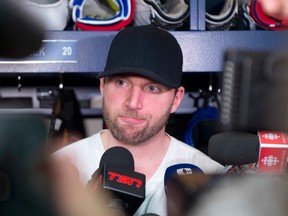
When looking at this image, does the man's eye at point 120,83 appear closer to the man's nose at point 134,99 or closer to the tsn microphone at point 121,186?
the man's nose at point 134,99

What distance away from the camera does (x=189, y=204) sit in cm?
31

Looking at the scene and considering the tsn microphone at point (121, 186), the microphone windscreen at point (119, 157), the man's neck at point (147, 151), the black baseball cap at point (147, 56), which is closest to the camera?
the tsn microphone at point (121, 186)

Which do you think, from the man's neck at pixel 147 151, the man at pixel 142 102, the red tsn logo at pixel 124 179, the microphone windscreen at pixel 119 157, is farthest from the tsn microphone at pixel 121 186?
the man's neck at pixel 147 151

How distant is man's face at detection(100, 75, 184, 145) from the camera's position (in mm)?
1053

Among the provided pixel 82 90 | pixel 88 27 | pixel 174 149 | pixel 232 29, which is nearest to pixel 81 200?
pixel 174 149

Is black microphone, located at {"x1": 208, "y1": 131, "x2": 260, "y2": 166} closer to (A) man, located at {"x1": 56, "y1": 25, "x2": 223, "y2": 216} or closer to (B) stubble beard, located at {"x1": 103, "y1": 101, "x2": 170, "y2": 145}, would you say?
(A) man, located at {"x1": 56, "y1": 25, "x2": 223, "y2": 216}

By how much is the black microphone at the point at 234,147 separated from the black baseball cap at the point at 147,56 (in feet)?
1.72

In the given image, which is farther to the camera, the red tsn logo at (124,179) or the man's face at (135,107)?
the man's face at (135,107)

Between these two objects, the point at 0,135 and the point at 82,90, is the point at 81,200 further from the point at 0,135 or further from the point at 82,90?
the point at 82,90

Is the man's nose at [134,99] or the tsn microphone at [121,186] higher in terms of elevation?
the tsn microphone at [121,186]

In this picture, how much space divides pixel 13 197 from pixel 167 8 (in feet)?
3.51

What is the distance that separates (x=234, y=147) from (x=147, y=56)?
0.59 meters

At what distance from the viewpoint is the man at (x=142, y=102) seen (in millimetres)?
1015

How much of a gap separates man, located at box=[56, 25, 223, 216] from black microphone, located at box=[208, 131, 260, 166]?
0.49 meters
